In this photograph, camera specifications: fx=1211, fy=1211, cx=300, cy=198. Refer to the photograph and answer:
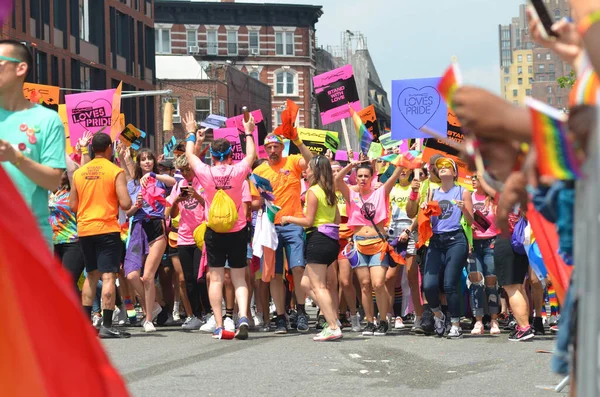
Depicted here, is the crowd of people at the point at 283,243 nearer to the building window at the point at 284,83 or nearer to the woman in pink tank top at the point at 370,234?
the woman in pink tank top at the point at 370,234

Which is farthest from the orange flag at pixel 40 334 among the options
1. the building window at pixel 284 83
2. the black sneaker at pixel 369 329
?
the building window at pixel 284 83

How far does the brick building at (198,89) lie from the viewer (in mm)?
71750

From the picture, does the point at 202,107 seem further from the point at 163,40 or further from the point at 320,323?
the point at 320,323

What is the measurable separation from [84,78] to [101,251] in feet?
129

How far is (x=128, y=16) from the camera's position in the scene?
56.7m

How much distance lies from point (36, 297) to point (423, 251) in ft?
32.1

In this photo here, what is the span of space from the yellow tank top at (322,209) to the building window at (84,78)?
38.3m

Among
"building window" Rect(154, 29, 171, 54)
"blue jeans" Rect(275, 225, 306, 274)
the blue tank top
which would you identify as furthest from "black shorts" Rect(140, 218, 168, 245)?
"building window" Rect(154, 29, 171, 54)

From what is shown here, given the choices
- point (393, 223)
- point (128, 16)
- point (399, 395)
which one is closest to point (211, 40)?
point (128, 16)

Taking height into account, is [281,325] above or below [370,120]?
below

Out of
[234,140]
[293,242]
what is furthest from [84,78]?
[293,242]

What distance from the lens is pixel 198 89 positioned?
72.8 metres

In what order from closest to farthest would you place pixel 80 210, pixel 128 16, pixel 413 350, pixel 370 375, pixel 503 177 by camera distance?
pixel 503 177 → pixel 370 375 → pixel 413 350 → pixel 80 210 → pixel 128 16

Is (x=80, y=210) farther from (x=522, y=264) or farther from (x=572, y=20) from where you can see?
(x=572, y=20)
